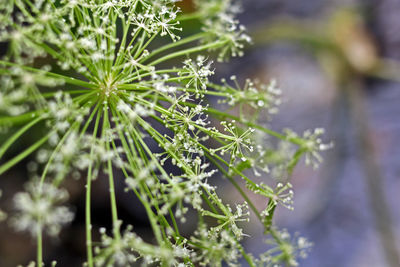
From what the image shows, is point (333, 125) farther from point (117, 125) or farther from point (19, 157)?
point (19, 157)

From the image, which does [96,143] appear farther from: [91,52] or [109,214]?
[109,214]

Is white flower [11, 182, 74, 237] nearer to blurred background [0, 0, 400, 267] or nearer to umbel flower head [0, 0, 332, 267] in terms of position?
umbel flower head [0, 0, 332, 267]

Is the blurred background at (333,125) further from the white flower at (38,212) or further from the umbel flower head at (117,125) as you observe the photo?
the white flower at (38,212)

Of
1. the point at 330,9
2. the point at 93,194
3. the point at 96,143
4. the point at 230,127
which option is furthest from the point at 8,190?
the point at 330,9

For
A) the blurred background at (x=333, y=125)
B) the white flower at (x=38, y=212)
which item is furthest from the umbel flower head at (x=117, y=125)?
the blurred background at (x=333, y=125)

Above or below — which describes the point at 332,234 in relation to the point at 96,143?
above

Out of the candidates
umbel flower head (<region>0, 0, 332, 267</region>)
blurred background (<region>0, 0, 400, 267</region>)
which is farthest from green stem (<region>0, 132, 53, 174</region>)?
blurred background (<region>0, 0, 400, 267</region>)

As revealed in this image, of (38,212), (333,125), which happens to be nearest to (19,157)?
(38,212)

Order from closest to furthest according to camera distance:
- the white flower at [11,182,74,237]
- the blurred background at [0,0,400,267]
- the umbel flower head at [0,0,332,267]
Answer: the white flower at [11,182,74,237], the umbel flower head at [0,0,332,267], the blurred background at [0,0,400,267]

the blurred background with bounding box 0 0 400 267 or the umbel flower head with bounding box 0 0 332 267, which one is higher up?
the blurred background with bounding box 0 0 400 267
